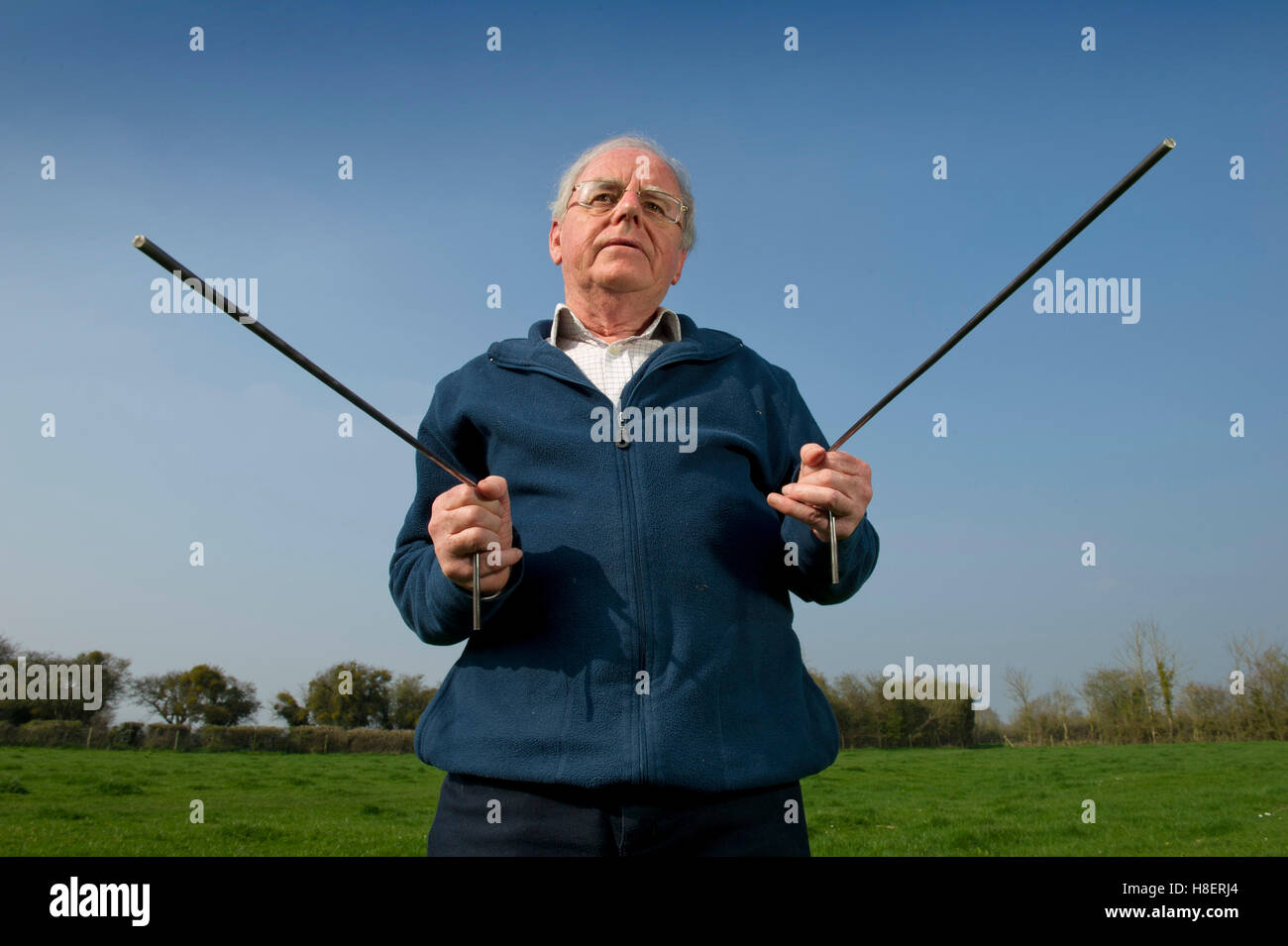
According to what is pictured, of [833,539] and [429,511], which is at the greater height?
[429,511]

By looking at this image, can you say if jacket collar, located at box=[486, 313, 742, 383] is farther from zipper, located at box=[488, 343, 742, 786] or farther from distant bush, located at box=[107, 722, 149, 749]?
distant bush, located at box=[107, 722, 149, 749]

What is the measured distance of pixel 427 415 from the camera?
10.5ft

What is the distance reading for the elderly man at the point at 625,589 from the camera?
2416mm

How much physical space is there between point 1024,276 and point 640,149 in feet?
6.60

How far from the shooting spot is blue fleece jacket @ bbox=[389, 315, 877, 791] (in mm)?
2451

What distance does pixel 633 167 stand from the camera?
3.50 metres

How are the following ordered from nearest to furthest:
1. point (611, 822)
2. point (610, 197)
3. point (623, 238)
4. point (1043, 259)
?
point (1043, 259), point (611, 822), point (623, 238), point (610, 197)

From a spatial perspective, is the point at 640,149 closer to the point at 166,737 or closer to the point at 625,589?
the point at 625,589

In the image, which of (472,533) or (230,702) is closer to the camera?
(472,533)

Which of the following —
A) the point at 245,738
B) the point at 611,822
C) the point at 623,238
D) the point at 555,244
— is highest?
the point at 555,244

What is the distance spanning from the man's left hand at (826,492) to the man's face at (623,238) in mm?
1109

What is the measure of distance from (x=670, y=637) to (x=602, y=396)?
0.87 m

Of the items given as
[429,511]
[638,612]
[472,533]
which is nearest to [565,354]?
[429,511]

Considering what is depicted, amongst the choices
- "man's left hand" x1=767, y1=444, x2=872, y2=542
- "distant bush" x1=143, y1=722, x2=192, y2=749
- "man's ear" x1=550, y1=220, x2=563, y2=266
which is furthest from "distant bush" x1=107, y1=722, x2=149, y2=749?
"man's left hand" x1=767, y1=444, x2=872, y2=542
